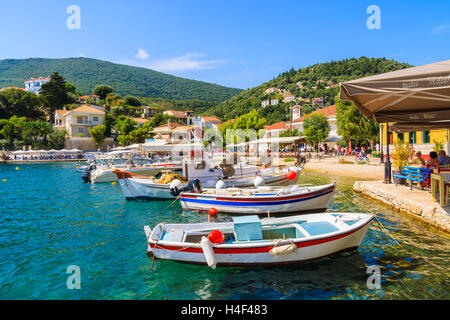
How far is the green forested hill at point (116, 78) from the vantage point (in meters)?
148

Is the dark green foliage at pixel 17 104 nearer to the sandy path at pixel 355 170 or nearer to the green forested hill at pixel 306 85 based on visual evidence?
the green forested hill at pixel 306 85

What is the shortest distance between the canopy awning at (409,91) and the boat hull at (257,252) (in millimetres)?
3166

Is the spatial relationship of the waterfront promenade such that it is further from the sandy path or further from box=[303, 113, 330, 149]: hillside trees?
box=[303, 113, 330, 149]: hillside trees

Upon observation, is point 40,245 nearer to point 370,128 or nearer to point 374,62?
point 370,128

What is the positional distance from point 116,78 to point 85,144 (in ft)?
355

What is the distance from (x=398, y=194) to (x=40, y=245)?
43.0 ft

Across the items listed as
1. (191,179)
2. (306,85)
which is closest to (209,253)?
(191,179)

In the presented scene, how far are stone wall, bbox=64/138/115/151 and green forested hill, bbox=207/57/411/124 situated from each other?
51.8m

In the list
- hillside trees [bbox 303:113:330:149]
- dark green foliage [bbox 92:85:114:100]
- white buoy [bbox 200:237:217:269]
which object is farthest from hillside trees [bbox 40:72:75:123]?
white buoy [bbox 200:237:217:269]

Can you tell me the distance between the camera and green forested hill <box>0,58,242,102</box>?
148m

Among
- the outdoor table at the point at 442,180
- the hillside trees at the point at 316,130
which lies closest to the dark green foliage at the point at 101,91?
the hillside trees at the point at 316,130

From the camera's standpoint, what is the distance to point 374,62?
114 m

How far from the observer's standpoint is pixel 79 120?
2510 inches

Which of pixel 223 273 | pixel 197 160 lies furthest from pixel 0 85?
pixel 223 273
